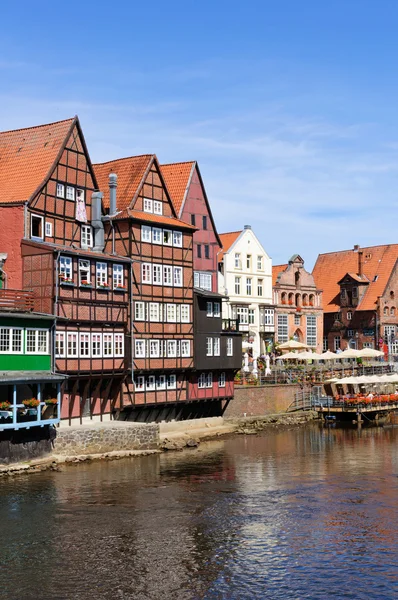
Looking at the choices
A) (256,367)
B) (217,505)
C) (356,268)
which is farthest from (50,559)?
(356,268)

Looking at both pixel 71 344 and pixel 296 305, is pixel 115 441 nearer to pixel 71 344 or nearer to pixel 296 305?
pixel 71 344

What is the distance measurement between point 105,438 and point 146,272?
12.4 meters

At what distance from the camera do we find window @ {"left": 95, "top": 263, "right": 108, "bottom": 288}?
5150 cm

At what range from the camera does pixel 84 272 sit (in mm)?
50594

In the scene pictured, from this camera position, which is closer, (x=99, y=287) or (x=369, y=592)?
(x=369, y=592)

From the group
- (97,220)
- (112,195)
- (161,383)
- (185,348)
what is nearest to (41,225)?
(97,220)

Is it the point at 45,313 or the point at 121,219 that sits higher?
the point at 121,219

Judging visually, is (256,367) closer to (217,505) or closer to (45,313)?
(45,313)

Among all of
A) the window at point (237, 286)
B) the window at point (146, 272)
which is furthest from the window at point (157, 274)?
the window at point (237, 286)

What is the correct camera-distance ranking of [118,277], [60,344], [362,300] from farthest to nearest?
[362,300] < [118,277] < [60,344]

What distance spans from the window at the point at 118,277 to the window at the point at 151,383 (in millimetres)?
6645

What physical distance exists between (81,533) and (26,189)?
25785 millimetres

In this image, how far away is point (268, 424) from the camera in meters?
65.9

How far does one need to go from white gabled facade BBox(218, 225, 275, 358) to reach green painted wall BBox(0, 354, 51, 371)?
32.8 m
